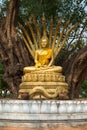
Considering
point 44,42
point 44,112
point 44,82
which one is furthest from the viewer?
point 44,42

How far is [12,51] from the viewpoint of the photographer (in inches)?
368

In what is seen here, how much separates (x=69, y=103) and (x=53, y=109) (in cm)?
23

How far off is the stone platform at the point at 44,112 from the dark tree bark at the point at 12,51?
15.2ft

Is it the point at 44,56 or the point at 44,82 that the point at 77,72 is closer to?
the point at 44,56

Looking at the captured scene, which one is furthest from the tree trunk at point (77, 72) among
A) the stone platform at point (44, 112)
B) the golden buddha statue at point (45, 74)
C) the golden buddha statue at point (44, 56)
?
the stone platform at point (44, 112)

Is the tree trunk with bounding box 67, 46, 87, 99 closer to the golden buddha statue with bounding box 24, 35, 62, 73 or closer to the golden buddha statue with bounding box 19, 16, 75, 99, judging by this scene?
the golden buddha statue with bounding box 19, 16, 75, 99

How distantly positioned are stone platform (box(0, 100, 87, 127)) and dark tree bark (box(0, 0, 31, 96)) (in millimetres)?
4628

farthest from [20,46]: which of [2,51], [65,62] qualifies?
[65,62]

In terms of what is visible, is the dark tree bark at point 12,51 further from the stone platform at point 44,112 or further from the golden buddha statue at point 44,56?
the stone platform at point 44,112

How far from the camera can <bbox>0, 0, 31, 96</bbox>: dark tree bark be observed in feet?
30.3

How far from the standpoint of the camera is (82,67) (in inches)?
348

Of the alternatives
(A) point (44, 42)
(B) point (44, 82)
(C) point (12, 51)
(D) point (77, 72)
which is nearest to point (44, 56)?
(A) point (44, 42)

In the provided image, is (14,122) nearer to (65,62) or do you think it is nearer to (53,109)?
(53,109)

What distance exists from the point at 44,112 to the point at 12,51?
5.16 meters
